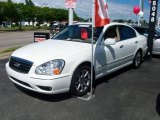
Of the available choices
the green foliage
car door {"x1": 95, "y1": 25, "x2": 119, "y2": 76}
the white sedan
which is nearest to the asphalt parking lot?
the white sedan

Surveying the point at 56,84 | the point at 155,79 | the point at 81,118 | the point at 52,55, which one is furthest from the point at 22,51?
the point at 155,79

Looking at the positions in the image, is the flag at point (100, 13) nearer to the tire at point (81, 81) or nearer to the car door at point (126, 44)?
the tire at point (81, 81)

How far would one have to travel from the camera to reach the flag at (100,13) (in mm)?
5320

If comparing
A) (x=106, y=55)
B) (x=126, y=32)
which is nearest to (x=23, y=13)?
(x=126, y=32)

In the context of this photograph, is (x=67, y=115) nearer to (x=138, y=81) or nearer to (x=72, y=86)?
(x=72, y=86)

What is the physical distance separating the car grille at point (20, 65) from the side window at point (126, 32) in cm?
316

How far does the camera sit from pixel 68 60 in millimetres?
5039

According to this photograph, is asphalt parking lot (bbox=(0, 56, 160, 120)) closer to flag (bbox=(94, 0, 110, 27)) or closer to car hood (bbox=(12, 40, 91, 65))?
car hood (bbox=(12, 40, 91, 65))

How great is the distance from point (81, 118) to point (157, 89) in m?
2.68

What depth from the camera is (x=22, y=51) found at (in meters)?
5.51

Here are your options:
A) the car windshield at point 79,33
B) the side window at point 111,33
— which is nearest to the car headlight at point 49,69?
the car windshield at point 79,33

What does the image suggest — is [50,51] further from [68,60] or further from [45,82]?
[45,82]

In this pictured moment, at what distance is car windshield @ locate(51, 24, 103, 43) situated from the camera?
624 cm

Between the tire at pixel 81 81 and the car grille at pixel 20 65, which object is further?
the tire at pixel 81 81
